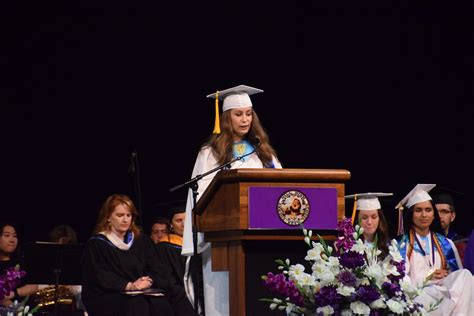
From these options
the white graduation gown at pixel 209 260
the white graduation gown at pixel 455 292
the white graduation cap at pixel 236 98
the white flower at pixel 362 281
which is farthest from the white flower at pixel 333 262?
the white graduation gown at pixel 455 292

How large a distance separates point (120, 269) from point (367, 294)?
3867 millimetres

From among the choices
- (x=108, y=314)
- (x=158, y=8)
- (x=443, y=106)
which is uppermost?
(x=158, y=8)

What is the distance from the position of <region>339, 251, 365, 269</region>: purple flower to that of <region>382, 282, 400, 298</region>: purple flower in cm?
12

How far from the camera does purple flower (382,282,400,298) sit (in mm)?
3492

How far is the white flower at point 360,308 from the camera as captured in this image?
3443 mm

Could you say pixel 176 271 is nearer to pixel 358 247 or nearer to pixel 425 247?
pixel 425 247

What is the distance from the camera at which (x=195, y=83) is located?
8328 mm

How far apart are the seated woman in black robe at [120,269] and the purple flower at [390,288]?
3577 mm

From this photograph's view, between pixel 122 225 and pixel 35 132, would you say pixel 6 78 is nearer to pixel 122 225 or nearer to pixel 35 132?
pixel 35 132

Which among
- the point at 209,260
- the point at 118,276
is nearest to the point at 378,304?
the point at 209,260

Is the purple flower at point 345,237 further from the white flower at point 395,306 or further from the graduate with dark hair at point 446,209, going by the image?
the graduate with dark hair at point 446,209

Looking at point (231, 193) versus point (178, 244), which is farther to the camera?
point (178, 244)

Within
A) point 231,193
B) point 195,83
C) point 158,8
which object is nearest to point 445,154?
point 195,83

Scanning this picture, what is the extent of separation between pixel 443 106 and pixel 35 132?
364 cm
